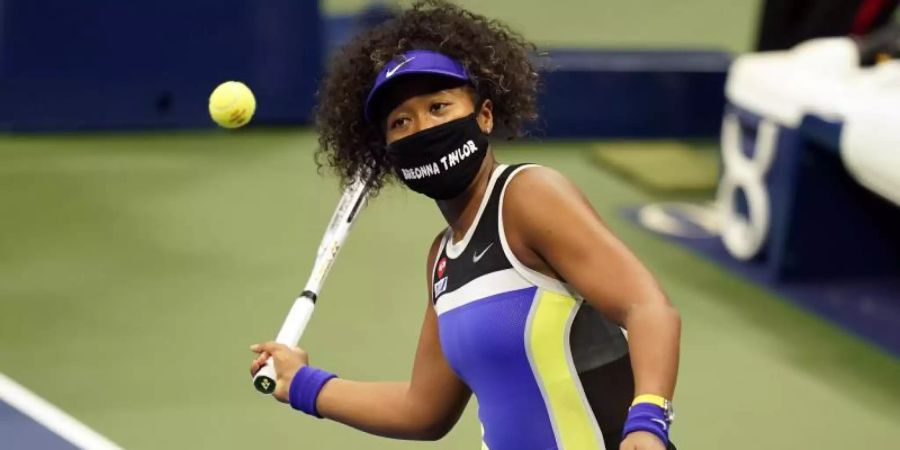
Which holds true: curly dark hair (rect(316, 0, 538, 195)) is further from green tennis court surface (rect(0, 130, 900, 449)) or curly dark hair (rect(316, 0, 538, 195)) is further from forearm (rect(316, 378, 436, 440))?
green tennis court surface (rect(0, 130, 900, 449))

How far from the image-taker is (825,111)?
5348 mm

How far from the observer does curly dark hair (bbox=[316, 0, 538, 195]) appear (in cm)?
249

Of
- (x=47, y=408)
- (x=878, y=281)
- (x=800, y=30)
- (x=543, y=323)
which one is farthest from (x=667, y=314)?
(x=800, y=30)

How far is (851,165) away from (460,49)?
3.09 meters

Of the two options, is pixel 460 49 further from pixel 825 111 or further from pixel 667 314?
pixel 825 111

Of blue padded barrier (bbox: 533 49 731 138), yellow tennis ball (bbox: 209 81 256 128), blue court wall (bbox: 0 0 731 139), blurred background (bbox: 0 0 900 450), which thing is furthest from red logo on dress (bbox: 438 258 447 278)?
blue padded barrier (bbox: 533 49 731 138)

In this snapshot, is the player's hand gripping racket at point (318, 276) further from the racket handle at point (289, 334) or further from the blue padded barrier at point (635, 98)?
the blue padded barrier at point (635, 98)

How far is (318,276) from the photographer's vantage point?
306 cm

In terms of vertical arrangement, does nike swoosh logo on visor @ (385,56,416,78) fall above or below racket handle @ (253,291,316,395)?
above

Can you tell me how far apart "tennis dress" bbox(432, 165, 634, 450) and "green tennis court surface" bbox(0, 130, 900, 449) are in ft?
3.20

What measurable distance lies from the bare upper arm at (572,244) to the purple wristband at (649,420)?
173 mm

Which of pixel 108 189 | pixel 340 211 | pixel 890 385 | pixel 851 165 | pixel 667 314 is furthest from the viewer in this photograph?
pixel 108 189

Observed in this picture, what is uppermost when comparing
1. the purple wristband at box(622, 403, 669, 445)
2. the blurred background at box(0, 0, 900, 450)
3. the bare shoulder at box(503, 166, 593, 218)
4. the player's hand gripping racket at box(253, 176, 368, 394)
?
the bare shoulder at box(503, 166, 593, 218)

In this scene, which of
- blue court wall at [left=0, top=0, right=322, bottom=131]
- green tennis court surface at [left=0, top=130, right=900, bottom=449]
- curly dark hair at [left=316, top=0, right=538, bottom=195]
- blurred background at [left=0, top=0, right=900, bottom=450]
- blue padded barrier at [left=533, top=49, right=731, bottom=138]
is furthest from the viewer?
blue padded barrier at [left=533, top=49, right=731, bottom=138]
